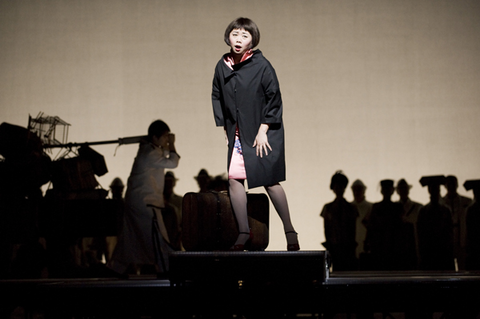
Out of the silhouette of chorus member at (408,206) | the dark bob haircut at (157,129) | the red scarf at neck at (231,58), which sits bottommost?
the silhouette of chorus member at (408,206)

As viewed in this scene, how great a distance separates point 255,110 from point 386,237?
11.0ft

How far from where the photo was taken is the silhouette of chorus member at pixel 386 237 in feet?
18.5

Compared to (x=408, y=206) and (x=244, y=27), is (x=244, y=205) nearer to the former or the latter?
(x=244, y=27)

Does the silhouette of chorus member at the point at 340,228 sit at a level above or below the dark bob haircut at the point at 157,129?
below

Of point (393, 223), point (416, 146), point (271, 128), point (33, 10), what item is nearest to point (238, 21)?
point (271, 128)

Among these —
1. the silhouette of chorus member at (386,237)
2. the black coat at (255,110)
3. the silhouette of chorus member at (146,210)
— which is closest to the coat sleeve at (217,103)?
the black coat at (255,110)

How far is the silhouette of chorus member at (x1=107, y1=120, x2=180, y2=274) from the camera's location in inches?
206

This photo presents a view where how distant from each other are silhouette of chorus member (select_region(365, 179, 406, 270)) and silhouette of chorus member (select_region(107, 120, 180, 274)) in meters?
2.22

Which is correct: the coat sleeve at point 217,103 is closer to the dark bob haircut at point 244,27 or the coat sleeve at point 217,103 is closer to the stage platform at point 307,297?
the dark bob haircut at point 244,27

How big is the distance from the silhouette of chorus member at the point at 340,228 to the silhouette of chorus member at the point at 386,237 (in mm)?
206

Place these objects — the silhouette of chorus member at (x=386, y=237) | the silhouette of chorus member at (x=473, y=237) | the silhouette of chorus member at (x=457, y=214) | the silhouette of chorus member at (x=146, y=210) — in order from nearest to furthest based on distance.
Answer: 1. the silhouette of chorus member at (x=146, y=210)
2. the silhouette of chorus member at (x=473, y=237)
3. the silhouette of chorus member at (x=386, y=237)
4. the silhouette of chorus member at (x=457, y=214)

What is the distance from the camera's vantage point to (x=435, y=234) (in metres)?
5.52

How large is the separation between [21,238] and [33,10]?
3.20 metres

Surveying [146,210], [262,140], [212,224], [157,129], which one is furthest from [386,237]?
[262,140]
